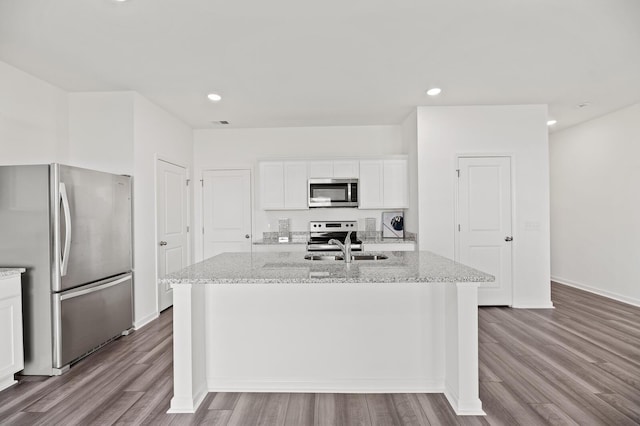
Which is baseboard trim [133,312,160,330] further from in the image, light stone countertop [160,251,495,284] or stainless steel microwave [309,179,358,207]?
stainless steel microwave [309,179,358,207]

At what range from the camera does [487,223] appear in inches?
182

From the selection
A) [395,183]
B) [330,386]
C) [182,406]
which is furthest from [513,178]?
[182,406]

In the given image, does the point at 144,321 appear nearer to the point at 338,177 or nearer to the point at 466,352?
the point at 338,177

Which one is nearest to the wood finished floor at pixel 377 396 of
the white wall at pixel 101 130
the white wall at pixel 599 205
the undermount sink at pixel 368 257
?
the undermount sink at pixel 368 257

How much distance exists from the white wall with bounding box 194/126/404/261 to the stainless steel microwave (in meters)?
0.43

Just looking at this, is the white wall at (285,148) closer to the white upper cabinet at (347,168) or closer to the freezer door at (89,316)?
the white upper cabinet at (347,168)

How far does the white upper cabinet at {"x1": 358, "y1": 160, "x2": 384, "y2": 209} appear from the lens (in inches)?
203

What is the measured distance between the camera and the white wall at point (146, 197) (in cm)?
392

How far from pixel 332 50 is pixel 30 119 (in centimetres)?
297

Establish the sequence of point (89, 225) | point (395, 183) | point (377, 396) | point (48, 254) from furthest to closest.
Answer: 1. point (395, 183)
2. point (89, 225)
3. point (48, 254)
4. point (377, 396)

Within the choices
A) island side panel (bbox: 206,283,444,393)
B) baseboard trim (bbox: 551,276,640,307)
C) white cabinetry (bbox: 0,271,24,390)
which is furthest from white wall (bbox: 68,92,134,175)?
baseboard trim (bbox: 551,276,640,307)

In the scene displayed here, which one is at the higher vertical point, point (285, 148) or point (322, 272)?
point (285, 148)

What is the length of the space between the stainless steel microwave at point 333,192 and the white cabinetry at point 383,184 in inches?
4.9

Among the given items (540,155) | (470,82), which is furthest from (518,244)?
(470,82)
